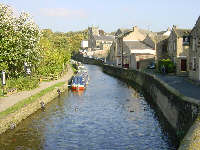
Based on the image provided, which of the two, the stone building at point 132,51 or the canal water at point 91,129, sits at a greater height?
the stone building at point 132,51

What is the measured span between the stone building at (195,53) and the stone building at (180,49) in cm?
1143

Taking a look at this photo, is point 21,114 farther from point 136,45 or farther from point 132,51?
point 136,45

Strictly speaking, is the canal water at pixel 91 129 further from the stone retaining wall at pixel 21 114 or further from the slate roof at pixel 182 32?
the slate roof at pixel 182 32

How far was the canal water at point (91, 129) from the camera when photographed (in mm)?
28513

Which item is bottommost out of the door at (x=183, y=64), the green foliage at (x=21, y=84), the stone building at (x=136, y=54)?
the green foliage at (x=21, y=84)

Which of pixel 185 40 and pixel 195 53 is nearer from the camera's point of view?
pixel 195 53

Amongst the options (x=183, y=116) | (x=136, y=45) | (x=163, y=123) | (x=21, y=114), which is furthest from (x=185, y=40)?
(x=183, y=116)

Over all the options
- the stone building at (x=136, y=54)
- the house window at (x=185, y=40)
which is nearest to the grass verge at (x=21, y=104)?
the house window at (x=185, y=40)

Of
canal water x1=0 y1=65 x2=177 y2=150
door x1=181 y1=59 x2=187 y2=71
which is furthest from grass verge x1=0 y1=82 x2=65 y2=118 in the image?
door x1=181 y1=59 x2=187 y2=71

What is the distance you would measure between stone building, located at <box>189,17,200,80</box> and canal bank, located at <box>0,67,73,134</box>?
22.6m

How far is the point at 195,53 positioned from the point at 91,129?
23916 millimetres

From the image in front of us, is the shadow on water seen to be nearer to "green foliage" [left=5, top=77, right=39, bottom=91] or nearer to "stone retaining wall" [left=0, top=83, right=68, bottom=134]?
"stone retaining wall" [left=0, top=83, right=68, bottom=134]

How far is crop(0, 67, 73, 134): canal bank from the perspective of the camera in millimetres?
A: 32344

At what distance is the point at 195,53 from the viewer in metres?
49.7
